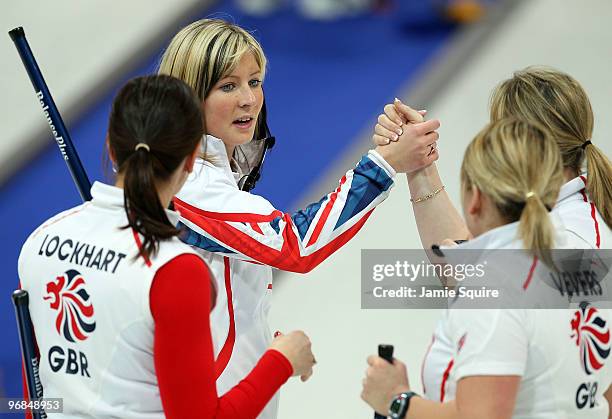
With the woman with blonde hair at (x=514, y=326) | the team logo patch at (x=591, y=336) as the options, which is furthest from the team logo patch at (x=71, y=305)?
the team logo patch at (x=591, y=336)

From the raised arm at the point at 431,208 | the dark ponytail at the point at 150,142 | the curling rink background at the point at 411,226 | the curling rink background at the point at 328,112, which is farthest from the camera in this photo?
the curling rink background at the point at 328,112

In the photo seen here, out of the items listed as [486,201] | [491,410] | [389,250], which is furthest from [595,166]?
[389,250]

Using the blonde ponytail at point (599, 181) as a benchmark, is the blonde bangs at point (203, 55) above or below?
above

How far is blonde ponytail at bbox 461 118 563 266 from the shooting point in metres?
1.84

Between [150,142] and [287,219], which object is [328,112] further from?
[150,142]

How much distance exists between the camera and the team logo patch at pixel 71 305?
193 cm

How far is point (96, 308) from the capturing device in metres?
1.91

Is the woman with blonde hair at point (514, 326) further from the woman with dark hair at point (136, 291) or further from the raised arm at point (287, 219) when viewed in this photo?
the raised arm at point (287, 219)

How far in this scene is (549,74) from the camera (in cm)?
229

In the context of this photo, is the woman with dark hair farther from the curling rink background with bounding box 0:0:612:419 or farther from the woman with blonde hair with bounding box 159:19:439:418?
the curling rink background with bounding box 0:0:612:419

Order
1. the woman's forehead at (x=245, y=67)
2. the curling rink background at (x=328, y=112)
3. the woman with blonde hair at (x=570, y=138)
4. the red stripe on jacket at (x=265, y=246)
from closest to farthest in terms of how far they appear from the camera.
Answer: the woman with blonde hair at (x=570, y=138) → the red stripe on jacket at (x=265, y=246) → the woman's forehead at (x=245, y=67) → the curling rink background at (x=328, y=112)

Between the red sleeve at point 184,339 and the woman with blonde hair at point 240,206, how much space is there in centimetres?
55

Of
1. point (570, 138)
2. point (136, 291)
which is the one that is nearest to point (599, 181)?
point (570, 138)

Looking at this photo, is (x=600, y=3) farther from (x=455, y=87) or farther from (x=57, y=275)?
(x=57, y=275)
